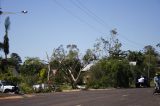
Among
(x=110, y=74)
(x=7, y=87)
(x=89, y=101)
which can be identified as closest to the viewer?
(x=89, y=101)

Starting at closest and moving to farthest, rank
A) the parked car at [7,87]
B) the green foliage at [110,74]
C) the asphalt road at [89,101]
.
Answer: the asphalt road at [89,101] → the parked car at [7,87] → the green foliage at [110,74]

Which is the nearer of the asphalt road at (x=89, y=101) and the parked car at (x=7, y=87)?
the asphalt road at (x=89, y=101)

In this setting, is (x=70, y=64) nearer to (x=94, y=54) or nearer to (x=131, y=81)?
(x=94, y=54)

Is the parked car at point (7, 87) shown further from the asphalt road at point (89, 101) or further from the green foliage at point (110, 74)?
the green foliage at point (110, 74)

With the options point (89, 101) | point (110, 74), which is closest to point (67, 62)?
point (110, 74)

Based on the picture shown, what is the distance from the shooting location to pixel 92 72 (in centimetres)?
7031

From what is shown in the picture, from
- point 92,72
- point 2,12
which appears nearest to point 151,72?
point 92,72

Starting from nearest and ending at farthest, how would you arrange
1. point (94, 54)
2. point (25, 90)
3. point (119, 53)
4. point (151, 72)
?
1. point (25, 90)
2. point (94, 54)
3. point (119, 53)
4. point (151, 72)

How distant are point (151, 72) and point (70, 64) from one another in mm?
33536

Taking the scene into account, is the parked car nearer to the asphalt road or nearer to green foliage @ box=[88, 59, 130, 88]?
the asphalt road

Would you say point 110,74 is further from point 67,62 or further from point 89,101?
point 89,101

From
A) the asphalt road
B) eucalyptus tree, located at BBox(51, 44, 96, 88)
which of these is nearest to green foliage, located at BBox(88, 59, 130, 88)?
eucalyptus tree, located at BBox(51, 44, 96, 88)

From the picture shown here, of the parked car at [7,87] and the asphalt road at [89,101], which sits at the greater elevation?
the parked car at [7,87]

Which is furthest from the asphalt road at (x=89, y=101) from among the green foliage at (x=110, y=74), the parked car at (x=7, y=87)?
the green foliage at (x=110, y=74)
